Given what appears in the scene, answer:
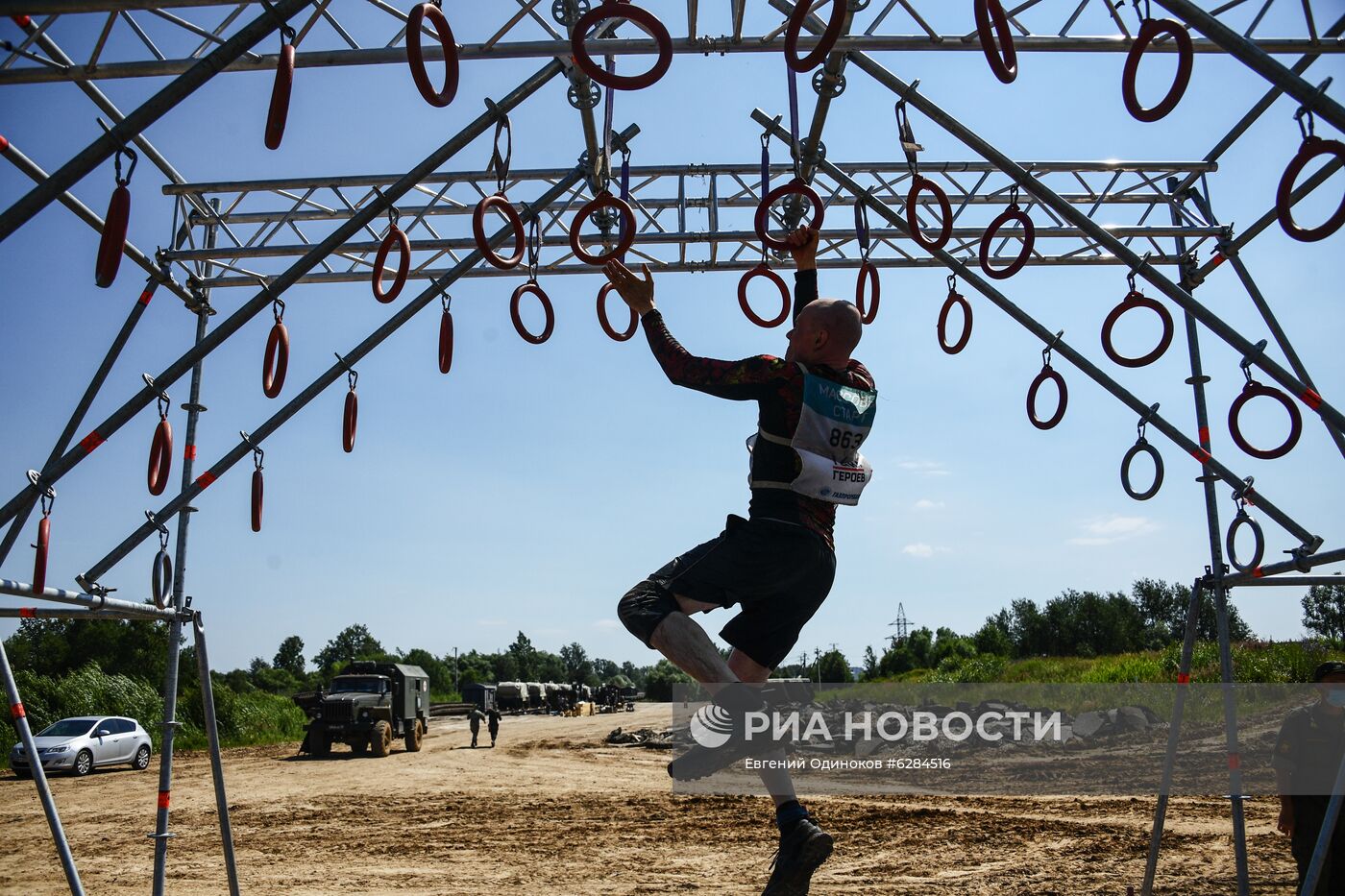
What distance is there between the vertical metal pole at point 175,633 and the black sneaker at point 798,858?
419cm

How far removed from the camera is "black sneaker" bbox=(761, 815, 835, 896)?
3213 mm

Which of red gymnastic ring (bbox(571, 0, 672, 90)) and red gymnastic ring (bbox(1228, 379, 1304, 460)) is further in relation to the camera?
red gymnastic ring (bbox(1228, 379, 1304, 460))

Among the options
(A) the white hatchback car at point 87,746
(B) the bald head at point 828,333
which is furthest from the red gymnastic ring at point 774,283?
(A) the white hatchback car at point 87,746

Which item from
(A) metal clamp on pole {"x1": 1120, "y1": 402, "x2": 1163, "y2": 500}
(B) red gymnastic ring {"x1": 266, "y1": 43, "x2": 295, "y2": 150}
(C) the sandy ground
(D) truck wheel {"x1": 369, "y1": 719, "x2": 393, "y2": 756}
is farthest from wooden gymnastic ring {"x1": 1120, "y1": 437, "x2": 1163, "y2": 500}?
(D) truck wheel {"x1": 369, "y1": 719, "x2": 393, "y2": 756}

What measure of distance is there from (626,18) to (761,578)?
2392mm

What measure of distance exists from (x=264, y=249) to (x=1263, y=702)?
60.8 feet

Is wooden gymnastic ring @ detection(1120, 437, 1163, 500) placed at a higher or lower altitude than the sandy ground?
higher

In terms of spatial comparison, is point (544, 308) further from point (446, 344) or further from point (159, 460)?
point (159, 460)

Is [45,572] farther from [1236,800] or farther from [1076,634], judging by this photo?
[1076,634]

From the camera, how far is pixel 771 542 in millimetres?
3430

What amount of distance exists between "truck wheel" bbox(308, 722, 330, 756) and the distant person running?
2194 cm

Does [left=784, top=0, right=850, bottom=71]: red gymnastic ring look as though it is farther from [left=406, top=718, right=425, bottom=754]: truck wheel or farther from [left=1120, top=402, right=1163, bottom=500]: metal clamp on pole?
[left=406, top=718, right=425, bottom=754]: truck wheel

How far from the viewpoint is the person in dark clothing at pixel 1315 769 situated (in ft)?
18.4

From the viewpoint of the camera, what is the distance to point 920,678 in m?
38.7
